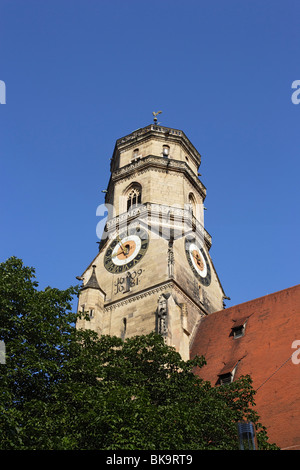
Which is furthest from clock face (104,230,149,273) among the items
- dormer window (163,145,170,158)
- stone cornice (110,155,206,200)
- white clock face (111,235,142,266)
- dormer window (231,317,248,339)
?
dormer window (163,145,170,158)

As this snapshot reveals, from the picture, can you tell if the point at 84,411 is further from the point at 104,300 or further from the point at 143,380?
the point at 104,300

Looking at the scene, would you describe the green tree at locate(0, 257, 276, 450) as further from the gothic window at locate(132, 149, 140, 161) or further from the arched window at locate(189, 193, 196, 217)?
the gothic window at locate(132, 149, 140, 161)

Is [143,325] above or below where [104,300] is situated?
below

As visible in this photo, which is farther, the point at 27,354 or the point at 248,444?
the point at 27,354

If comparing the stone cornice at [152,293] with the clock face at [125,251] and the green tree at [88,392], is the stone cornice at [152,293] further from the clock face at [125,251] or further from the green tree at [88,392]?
the green tree at [88,392]

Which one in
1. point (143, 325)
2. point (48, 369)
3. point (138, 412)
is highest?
point (143, 325)

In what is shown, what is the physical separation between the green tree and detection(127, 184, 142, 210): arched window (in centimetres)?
1088

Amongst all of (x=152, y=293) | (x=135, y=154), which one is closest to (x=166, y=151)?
(x=135, y=154)

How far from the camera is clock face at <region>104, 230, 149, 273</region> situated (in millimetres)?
24172

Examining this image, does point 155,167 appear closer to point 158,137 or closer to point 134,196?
point 134,196

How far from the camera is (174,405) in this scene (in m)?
13.8

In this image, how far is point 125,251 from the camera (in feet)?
81.1


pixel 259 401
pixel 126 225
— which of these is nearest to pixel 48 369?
pixel 259 401
